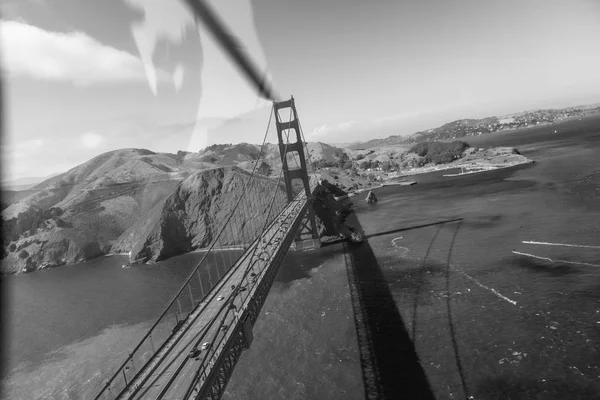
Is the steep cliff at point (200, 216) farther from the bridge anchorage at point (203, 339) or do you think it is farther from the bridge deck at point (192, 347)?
the bridge deck at point (192, 347)

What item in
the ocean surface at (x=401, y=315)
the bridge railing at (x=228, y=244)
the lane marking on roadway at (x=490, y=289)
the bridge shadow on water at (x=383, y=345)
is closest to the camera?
the bridge shadow on water at (x=383, y=345)

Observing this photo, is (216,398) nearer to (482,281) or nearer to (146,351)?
(146,351)

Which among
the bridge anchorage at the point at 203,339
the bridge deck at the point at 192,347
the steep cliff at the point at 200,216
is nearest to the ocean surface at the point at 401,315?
the bridge anchorage at the point at 203,339

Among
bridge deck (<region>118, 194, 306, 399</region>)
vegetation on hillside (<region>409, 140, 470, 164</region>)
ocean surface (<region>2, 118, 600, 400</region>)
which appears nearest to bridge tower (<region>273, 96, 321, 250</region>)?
ocean surface (<region>2, 118, 600, 400</region>)

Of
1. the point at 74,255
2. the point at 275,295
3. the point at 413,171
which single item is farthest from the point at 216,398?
the point at 413,171

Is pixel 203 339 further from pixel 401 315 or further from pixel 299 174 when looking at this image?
pixel 299 174

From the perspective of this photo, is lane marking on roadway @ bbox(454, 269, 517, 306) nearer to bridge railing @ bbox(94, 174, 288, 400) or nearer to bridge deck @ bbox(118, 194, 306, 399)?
bridge deck @ bbox(118, 194, 306, 399)

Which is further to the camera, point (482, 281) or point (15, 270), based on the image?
point (15, 270)
